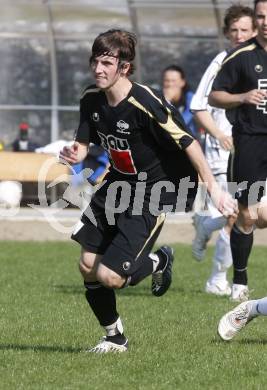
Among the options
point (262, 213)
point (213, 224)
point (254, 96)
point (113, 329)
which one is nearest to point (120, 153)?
point (113, 329)

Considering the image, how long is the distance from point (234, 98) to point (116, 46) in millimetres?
1993

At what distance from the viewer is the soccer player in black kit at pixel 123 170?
674 cm

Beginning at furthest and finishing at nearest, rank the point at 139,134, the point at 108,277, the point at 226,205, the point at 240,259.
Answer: the point at 240,259
the point at 139,134
the point at 108,277
the point at 226,205

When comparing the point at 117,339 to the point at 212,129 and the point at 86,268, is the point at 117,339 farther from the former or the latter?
the point at 212,129

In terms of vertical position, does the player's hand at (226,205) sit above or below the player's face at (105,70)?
below

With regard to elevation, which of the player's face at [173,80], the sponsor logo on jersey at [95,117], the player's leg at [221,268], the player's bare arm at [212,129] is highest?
the sponsor logo on jersey at [95,117]

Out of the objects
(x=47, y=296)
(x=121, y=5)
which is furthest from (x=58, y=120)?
(x=47, y=296)

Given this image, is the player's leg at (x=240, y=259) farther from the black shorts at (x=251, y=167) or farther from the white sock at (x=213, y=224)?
the white sock at (x=213, y=224)

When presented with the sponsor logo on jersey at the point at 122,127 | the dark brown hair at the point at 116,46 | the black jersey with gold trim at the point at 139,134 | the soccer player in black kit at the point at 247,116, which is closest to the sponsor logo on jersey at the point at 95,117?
the black jersey with gold trim at the point at 139,134

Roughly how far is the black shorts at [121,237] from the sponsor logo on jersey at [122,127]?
467 millimetres

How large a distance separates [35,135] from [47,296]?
9737 millimetres

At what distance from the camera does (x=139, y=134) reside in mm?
6836

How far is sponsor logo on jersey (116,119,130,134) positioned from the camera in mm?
6793

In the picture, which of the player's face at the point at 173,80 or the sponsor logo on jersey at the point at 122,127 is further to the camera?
the player's face at the point at 173,80
